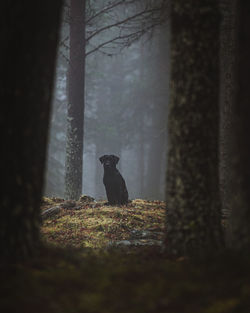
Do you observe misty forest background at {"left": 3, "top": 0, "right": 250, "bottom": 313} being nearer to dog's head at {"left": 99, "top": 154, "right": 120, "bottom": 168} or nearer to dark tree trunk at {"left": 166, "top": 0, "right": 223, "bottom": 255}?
dark tree trunk at {"left": 166, "top": 0, "right": 223, "bottom": 255}

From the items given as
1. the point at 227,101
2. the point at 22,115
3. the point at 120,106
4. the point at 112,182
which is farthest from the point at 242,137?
the point at 120,106

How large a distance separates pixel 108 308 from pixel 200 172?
2394 mm

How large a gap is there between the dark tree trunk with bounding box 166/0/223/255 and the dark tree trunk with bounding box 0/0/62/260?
190 cm

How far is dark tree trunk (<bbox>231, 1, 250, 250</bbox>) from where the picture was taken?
362 cm

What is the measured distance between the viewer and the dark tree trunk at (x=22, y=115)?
10.7 ft

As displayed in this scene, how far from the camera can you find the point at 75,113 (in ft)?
43.1

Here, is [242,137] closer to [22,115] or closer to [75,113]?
[22,115]

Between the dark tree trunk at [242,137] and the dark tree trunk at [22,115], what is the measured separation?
6.97ft

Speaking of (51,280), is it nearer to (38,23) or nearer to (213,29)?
(38,23)

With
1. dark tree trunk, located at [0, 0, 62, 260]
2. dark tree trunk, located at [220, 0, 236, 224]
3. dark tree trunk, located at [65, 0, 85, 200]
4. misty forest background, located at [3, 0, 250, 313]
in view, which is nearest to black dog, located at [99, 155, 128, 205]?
dark tree trunk, located at [65, 0, 85, 200]

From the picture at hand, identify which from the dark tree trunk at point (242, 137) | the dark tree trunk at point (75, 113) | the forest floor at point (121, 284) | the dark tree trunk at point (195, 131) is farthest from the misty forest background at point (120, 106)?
the dark tree trunk at point (242, 137)

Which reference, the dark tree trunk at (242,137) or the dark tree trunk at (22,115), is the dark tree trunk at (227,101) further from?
the dark tree trunk at (22,115)

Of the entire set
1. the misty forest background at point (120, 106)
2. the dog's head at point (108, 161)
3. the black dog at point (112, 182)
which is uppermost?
the misty forest background at point (120, 106)

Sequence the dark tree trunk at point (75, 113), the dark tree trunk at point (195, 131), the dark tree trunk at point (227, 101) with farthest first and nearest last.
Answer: the dark tree trunk at point (75, 113) → the dark tree trunk at point (227, 101) → the dark tree trunk at point (195, 131)
